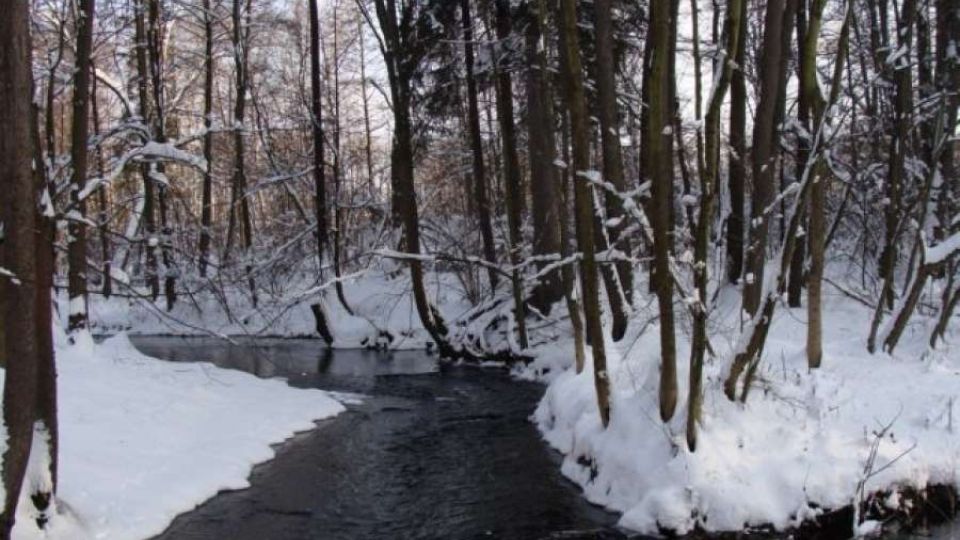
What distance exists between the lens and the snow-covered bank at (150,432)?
6.78 m

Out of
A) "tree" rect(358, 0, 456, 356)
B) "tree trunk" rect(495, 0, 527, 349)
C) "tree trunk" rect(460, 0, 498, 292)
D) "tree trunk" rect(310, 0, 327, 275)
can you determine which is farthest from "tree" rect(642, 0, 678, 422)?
"tree trunk" rect(310, 0, 327, 275)

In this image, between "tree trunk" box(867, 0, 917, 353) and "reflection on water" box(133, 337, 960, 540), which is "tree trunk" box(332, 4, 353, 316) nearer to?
"reflection on water" box(133, 337, 960, 540)

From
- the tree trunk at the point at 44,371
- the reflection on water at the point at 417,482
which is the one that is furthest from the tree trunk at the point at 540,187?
the tree trunk at the point at 44,371

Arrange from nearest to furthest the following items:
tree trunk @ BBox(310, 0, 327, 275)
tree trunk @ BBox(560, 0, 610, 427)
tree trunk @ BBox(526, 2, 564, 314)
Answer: tree trunk @ BBox(560, 0, 610, 427) → tree trunk @ BBox(526, 2, 564, 314) → tree trunk @ BBox(310, 0, 327, 275)

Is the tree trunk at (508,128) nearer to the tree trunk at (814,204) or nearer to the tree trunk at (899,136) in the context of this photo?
the tree trunk at (899,136)

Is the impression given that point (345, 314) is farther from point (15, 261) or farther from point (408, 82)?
point (15, 261)

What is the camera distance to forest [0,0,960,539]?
6.66m

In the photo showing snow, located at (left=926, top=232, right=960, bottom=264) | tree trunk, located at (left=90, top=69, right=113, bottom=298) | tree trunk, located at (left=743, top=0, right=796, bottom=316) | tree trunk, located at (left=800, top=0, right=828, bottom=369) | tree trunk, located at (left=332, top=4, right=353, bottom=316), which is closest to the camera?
tree trunk, located at (left=800, top=0, right=828, bottom=369)

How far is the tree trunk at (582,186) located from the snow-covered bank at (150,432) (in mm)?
3866

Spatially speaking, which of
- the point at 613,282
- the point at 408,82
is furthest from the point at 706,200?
the point at 408,82

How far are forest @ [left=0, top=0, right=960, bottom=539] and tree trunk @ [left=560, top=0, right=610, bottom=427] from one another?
0.04 m

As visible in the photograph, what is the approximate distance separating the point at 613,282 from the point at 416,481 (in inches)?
253

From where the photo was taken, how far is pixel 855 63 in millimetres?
17719

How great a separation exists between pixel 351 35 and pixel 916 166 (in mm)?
24827
